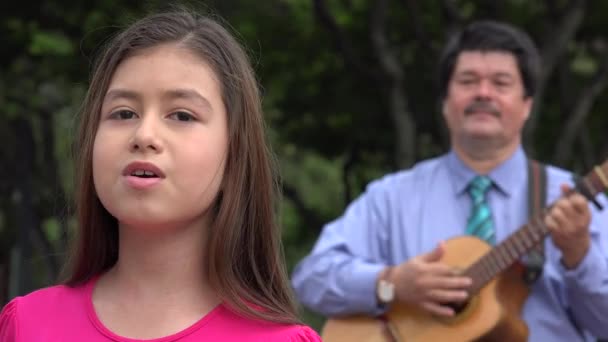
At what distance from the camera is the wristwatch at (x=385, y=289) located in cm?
373

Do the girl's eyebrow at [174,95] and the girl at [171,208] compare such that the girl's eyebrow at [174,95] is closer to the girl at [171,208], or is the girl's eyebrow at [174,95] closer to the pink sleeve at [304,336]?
the girl at [171,208]

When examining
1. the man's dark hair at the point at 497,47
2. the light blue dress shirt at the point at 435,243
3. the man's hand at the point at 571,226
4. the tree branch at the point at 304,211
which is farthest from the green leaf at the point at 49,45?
the man's hand at the point at 571,226

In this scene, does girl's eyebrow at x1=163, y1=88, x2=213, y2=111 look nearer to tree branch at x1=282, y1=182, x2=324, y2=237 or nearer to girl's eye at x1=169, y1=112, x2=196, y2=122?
girl's eye at x1=169, y1=112, x2=196, y2=122

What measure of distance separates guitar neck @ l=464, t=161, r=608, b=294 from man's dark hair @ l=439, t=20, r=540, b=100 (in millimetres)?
626

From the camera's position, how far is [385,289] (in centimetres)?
374

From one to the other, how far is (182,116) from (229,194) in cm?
17

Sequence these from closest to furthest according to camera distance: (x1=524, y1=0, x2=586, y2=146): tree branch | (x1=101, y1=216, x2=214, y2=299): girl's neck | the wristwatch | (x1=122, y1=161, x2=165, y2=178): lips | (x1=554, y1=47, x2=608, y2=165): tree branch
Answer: (x1=122, y1=161, x2=165, y2=178): lips
(x1=101, y1=216, x2=214, y2=299): girl's neck
the wristwatch
(x1=524, y1=0, x2=586, y2=146): tree branch
(x1=554, y1=47, x2=608, y2=165): tree branch

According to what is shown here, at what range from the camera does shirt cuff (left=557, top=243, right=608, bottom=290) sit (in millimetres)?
3494

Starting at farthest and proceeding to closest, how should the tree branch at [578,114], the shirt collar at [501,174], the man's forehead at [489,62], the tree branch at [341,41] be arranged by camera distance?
the tree branch at [578,114]
the tree branch at [341,41]
the man's forehead at [489,62]
the shirt collar at [501,174]

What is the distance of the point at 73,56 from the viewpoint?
6273 millimetres

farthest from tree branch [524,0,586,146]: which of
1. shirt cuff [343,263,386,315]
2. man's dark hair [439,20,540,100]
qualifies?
shirt cuff [343,263,386,315]

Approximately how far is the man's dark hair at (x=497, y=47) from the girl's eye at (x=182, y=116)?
8.10 feet

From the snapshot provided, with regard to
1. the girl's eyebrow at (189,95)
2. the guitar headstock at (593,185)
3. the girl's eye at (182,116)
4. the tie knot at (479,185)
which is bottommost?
the tie knot at (479,185)

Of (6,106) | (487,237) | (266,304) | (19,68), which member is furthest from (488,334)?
(19,68)
